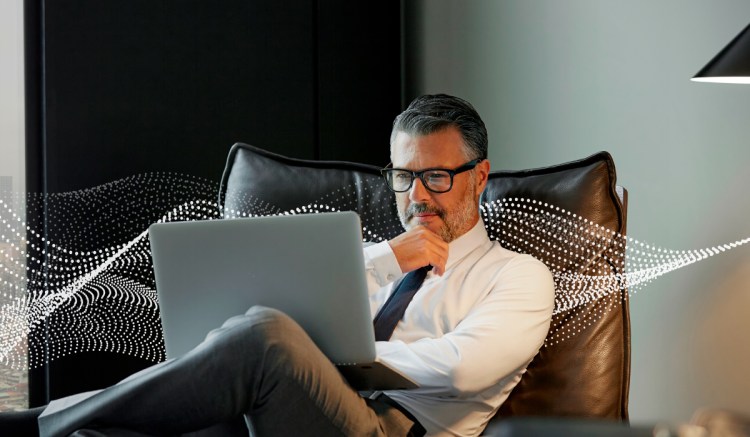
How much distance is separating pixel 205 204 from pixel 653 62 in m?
1.77

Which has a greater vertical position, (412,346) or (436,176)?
(436,176)

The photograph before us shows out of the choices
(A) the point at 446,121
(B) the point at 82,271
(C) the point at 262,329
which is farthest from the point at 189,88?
(C) the point at 262,329

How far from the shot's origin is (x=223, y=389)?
1.58m

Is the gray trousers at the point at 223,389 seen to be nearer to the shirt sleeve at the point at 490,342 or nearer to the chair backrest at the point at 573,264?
the shirt sleeve at the point at 490,342

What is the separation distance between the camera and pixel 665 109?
2.28 m

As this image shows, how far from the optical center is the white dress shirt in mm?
1875

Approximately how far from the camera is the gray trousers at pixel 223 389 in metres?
1.55

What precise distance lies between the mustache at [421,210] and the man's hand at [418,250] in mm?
87

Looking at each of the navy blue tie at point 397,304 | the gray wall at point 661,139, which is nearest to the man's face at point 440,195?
the navy blue tie at point 397,304

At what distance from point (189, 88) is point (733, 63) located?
7.31ft

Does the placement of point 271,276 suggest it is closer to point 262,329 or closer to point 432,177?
point 262,329

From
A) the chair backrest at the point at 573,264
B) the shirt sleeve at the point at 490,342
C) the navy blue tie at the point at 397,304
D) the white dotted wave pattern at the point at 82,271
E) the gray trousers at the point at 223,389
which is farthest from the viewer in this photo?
the white dotted wave pattern at the point at 82,271

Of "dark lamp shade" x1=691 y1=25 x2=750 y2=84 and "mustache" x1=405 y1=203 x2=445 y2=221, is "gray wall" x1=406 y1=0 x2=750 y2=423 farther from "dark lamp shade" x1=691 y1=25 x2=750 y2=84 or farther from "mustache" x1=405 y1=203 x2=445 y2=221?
"mustache" x1=405 y1=203 x2=445 y2=221

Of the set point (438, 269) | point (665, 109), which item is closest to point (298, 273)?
point (438, 269)
